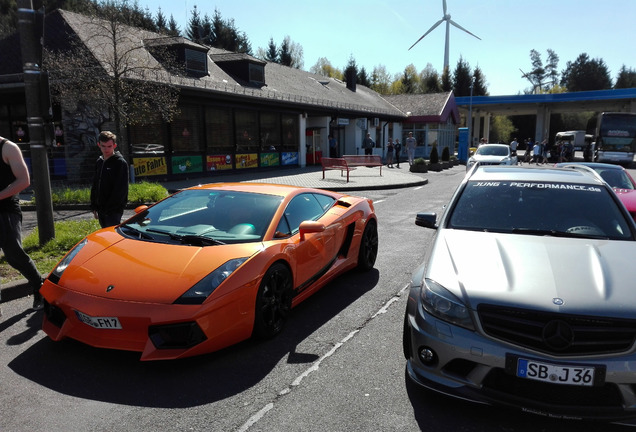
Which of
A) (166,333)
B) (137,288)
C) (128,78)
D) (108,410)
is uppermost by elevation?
(128,78)

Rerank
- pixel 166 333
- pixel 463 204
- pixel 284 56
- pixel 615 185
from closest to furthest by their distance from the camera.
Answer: pixel 166 333 < pixel 463 204 < pixel 615 185 < pixel 284 56

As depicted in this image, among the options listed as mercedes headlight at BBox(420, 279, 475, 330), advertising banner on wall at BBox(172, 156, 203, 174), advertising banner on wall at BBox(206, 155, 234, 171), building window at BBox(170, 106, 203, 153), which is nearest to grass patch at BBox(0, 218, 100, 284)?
mercedes headlight at BBox(420, 279, 475, 330)

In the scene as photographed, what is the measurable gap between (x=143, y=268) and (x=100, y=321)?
0.50 metres

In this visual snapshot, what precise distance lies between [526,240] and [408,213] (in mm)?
7852

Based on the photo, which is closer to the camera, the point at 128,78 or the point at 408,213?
the point at 408,213

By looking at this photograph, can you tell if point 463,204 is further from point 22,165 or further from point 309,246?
point 22,165

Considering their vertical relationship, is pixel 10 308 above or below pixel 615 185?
below

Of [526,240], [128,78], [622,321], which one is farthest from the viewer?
[128,78]

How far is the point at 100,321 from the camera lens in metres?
3.28

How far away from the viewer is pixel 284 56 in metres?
65.2

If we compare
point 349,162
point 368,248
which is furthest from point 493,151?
point 368,248

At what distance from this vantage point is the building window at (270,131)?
24.1 meters

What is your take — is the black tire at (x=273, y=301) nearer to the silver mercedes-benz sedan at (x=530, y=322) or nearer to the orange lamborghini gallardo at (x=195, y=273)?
the orange lamborghini gallardo at (x=195, y=273)

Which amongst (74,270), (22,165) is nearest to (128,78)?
(22,165)
